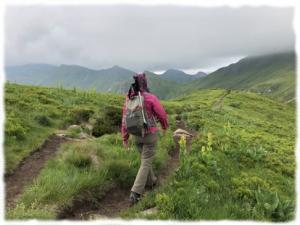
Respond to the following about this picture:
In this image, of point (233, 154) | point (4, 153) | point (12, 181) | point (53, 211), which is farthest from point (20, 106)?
point (53, 211)

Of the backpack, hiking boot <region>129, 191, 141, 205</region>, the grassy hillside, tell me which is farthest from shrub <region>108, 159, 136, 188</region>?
the backpack

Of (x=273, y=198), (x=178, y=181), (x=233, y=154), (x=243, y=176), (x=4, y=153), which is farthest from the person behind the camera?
(x=233, y=154)

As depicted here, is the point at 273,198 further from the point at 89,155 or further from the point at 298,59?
the point at 89,155

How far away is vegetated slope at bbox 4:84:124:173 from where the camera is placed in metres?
13.1

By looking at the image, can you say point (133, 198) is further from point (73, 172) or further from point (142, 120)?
point (142, 120)

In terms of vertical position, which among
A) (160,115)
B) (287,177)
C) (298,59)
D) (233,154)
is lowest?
(287,177)

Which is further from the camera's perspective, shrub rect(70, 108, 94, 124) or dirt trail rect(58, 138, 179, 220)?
shrub rect(70, 108, 94, 124)

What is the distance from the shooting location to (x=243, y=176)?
1123 centimetres

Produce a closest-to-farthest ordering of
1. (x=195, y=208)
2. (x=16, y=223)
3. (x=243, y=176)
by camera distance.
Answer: (x=16, y=223) → (x=195, y=208) → (x=243, y=176)

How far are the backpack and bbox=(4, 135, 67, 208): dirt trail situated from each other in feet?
9.74

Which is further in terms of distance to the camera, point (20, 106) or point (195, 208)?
point (20, 106)

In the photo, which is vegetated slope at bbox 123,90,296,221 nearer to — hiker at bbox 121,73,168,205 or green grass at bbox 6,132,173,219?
hiker at bbox 121,73,168,205

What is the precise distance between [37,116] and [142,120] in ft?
29.0

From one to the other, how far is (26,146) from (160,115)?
5760 mm
